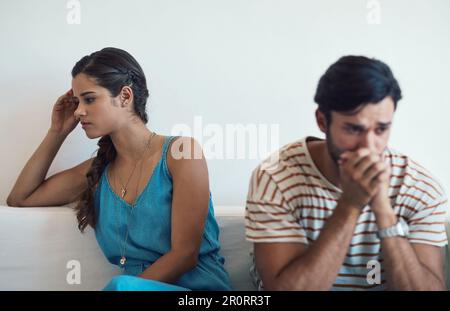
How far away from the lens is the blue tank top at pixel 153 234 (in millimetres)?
1591

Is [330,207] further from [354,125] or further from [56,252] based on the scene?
[56,252]

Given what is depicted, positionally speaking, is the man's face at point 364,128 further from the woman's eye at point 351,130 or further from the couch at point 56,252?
the couch at point 56,252

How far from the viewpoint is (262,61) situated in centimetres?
188

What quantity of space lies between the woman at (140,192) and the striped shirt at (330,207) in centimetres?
31

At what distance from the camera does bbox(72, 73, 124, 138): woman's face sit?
161cm

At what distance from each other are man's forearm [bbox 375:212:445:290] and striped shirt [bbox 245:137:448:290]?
0.23 ft

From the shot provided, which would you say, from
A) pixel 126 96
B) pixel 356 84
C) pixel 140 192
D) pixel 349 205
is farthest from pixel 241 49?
pixel 349 205

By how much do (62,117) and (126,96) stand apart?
0.32 m

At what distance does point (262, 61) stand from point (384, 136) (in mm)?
770

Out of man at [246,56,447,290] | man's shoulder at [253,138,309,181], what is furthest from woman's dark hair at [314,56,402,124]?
man's shoulder at [253,138,309,181]

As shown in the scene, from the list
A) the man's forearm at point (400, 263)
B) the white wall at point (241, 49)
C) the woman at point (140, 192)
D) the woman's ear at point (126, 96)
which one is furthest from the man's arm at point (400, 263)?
the woman's ear at point (126, 96)

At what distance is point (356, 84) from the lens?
1167mm

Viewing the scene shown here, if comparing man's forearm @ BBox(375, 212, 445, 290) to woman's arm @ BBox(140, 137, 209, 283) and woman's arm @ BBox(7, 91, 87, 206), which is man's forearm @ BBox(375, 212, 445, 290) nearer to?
woman's arm @ BBox(140, 137, 209, 283)
